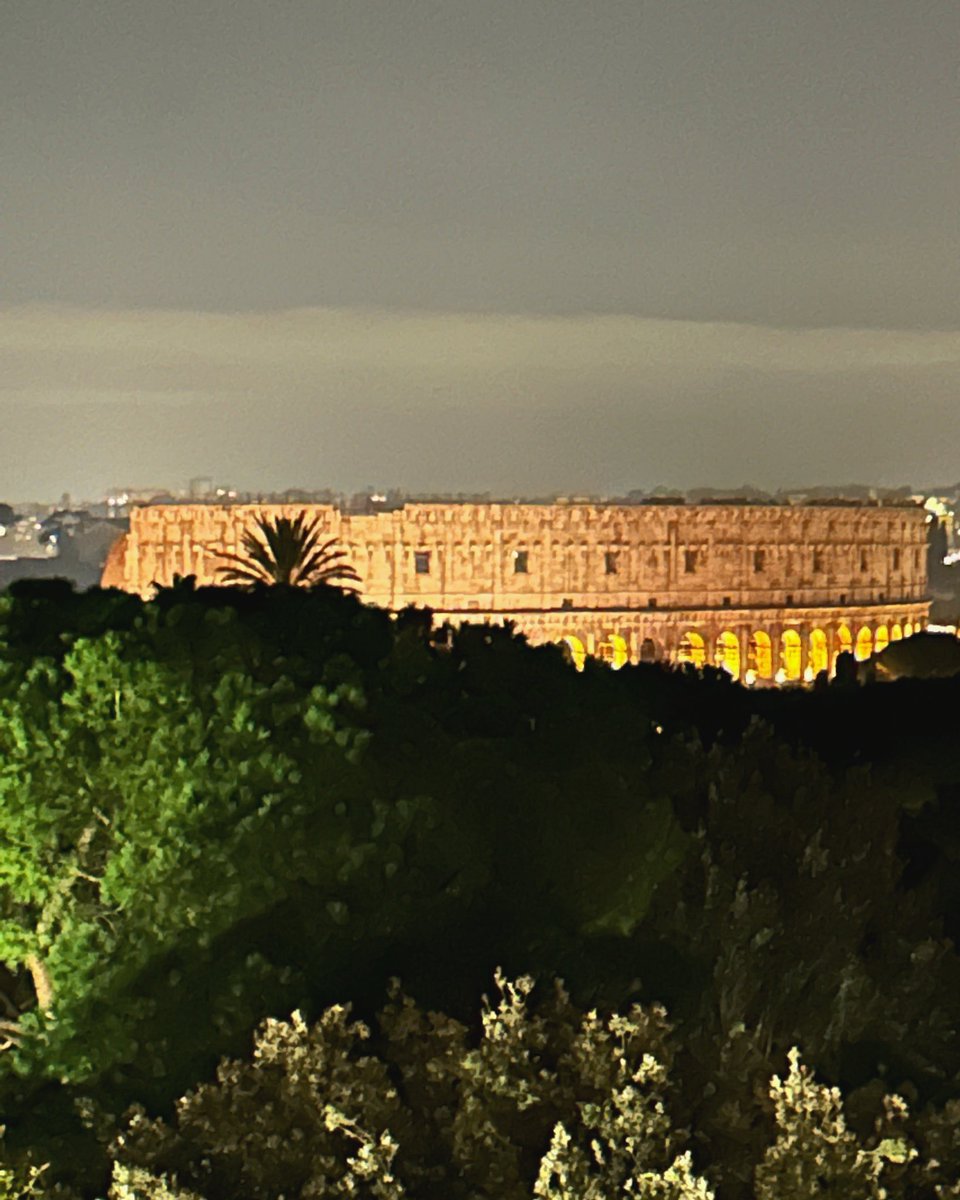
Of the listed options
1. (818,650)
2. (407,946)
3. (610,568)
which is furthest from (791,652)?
(407,946)

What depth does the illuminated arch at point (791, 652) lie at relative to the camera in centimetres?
11019

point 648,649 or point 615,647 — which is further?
point 615,647

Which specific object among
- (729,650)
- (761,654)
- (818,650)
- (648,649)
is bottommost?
(761,654)

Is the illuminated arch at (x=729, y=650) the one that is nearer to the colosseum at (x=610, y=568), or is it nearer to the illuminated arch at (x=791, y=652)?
the colosseum at (x=610, y=568)

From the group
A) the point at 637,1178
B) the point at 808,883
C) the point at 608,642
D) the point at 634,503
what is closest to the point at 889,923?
the point at 808,883

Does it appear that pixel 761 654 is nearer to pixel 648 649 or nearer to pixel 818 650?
pixel 818 650

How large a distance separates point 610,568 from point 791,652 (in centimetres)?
1046

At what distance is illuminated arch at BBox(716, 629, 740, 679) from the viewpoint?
353 feet

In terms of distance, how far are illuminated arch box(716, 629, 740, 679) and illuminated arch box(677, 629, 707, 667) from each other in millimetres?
886

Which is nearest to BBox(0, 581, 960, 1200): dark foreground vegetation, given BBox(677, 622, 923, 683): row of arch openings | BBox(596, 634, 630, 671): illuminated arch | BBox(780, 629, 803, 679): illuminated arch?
BBox(596, 634, 630, 671): illuminated arch

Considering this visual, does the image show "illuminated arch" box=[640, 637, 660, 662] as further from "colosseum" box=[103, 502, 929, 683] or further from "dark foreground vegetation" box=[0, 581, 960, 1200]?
"dark foreground vegetation" box=[0, 581, 960, 1200]

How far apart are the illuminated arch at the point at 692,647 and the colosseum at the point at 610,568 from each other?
2.6 inches

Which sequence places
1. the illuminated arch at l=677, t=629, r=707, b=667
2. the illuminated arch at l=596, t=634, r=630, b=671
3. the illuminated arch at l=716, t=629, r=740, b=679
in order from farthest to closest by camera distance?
the illuminated arch at l=716, t=629, r=740, b=679 → the illuminated arch at l=677, t=629, r=707, b=667 → the illuminated arch at l=596, t=634, r=630, b=671

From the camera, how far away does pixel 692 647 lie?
107 m
